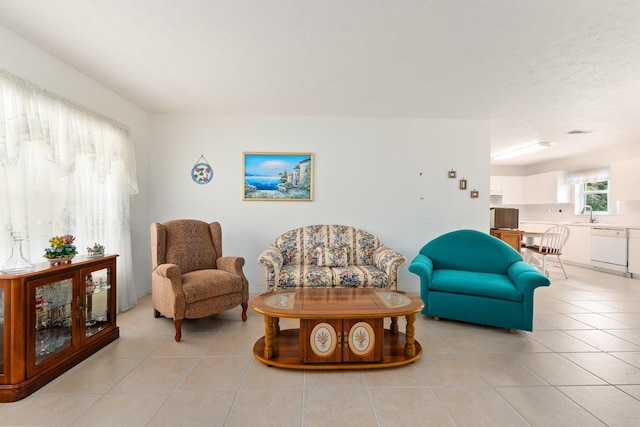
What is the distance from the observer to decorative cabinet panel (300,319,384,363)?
2182mm

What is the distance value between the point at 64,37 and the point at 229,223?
2554 mm

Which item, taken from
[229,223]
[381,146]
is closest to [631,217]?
[381,146]

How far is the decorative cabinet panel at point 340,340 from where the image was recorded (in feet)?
7.16

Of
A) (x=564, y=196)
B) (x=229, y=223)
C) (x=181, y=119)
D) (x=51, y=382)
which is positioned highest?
(x=181, y=119)

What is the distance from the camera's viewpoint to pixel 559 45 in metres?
2.40

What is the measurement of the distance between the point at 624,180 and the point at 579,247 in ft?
4.95

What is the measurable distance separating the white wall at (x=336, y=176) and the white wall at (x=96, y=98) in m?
0.17

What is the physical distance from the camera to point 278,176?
14.0ft

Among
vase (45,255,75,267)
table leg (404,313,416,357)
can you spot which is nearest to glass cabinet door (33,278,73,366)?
vase (45,255,75,267)

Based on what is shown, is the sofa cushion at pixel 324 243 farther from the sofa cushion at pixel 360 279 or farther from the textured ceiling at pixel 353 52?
the textured ceiling at pixel 353 52

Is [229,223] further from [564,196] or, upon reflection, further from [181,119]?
[564,196]

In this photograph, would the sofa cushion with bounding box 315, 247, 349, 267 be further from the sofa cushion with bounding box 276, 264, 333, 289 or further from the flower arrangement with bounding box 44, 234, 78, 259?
the flower arrangement with bounding box 44, 234, 78, 259

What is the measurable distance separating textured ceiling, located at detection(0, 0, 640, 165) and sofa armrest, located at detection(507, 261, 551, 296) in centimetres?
195

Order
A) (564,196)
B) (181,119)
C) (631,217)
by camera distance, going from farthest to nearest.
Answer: (564,196)
(631,217)
(181,119)
